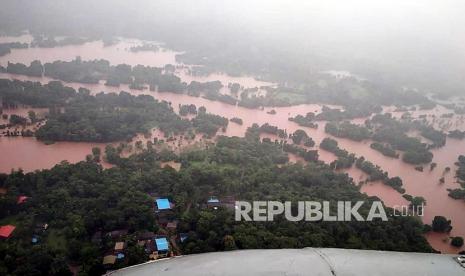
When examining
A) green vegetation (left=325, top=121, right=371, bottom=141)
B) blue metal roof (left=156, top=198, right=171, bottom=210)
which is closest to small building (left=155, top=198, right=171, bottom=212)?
blue metal roof (left=156, top=198, right=171, bottom=210)

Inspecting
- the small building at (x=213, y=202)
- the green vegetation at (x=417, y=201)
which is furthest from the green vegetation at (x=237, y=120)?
the green vegetation at (x=417, y=201)

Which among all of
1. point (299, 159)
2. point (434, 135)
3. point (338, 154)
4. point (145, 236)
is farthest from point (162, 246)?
point (434, 135)

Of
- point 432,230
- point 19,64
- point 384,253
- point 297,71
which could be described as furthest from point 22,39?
point 384,253

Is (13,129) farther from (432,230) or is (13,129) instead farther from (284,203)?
(432,230)

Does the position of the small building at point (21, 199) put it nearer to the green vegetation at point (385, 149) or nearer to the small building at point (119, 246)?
the small building at point (119, 246)

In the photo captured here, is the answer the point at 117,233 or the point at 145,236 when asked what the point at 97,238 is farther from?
the point at 145,236

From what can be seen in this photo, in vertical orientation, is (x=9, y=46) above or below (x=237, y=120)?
above
